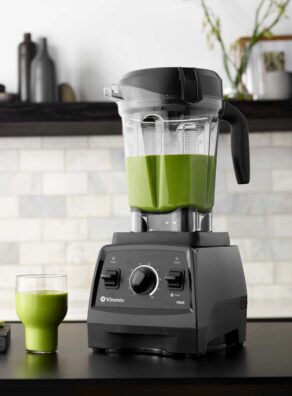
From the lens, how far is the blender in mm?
1203

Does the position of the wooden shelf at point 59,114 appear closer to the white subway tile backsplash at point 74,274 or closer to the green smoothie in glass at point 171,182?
the white subway tile backsplash at point 74,274

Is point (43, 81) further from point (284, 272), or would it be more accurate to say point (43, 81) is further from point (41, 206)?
point (284, 272)

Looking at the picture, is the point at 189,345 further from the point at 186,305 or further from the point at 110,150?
A: the point at 110,150

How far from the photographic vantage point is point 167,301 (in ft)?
3.96

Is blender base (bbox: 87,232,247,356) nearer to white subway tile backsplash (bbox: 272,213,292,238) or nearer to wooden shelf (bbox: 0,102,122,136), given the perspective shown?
wooden shelf (bbox: 0,102,122,136)

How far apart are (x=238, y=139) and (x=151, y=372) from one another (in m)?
0.54

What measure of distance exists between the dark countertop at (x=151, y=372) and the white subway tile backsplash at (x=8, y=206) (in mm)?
1947

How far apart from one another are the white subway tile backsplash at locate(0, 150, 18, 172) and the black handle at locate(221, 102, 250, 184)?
6.28 ft

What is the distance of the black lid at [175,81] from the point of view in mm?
1283

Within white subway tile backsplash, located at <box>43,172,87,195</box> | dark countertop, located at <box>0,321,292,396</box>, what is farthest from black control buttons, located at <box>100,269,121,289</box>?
white subway tile backsplash, located at <box>43,172,87,195</box>

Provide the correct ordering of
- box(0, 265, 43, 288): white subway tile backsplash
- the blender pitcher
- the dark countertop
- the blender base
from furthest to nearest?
box(0, 265, 43, 288): white subway tile backsplash < the blender pitcher < the blender base < the dark countertop

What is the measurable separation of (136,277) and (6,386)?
0.31m

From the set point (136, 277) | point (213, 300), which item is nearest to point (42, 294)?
point (136, 277)

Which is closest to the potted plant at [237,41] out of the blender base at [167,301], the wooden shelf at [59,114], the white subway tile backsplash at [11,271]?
the wooden shelf at [59,114]
